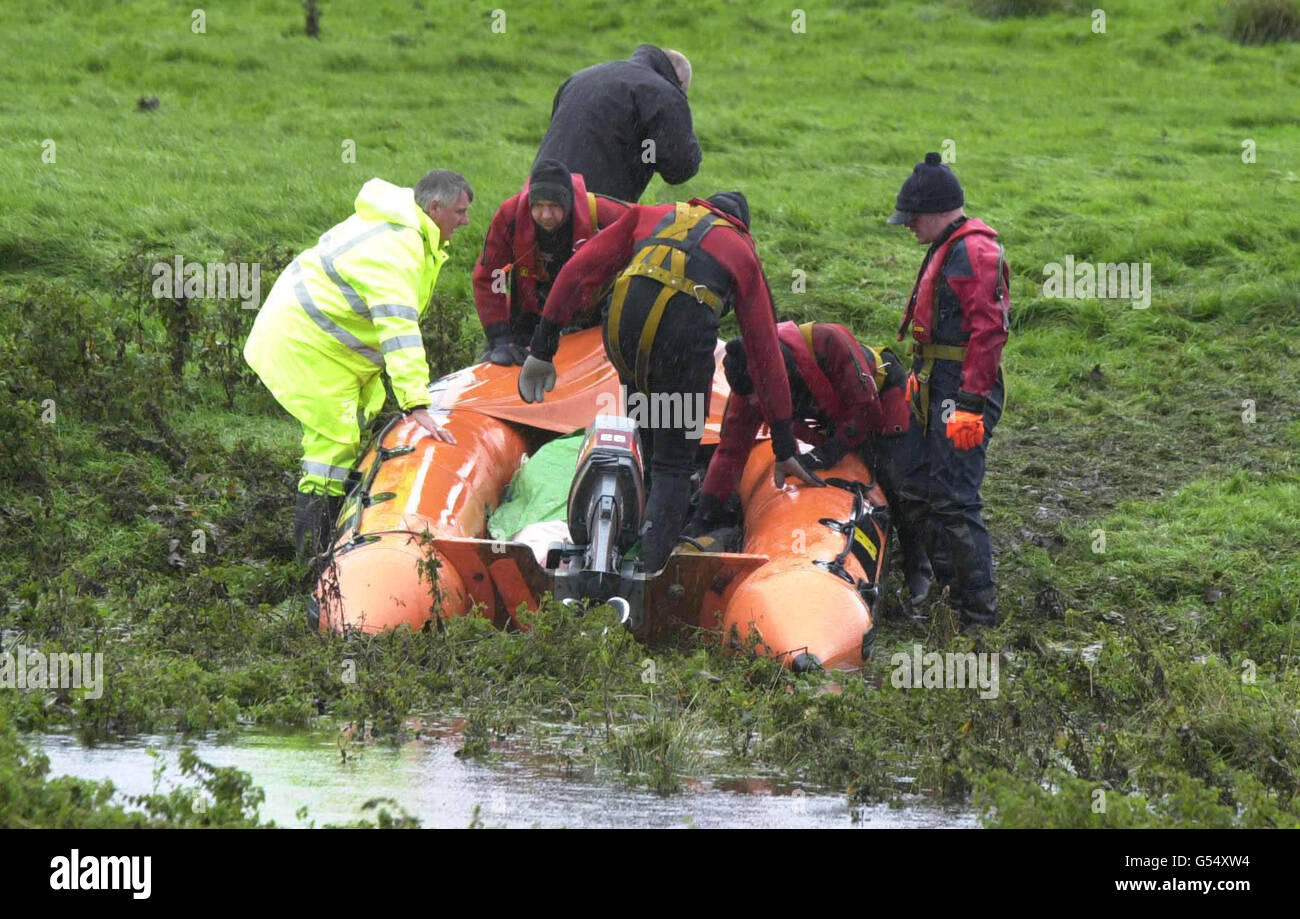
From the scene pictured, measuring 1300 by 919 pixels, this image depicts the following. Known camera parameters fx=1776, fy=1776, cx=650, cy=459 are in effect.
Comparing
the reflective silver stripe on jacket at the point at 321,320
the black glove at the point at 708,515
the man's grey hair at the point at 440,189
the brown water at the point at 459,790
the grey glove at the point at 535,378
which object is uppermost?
the man's grey hair at the point at 440,189

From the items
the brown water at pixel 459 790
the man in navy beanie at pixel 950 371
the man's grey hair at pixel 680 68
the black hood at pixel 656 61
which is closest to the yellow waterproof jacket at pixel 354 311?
the man in navy beanie at pixel 950 371

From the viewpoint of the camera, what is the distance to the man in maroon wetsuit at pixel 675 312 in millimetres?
7078

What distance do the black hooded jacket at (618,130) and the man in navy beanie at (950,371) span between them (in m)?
2.12

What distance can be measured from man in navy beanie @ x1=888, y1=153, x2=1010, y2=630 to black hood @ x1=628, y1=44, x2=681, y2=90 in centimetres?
261

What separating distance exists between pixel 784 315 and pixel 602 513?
20.5ft

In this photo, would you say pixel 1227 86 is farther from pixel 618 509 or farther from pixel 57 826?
pixel 57 826

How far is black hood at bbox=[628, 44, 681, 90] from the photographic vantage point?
9.99m

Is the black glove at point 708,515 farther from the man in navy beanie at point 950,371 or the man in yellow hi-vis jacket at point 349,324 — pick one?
the man in yellow hi-vis jacket at point 349,324

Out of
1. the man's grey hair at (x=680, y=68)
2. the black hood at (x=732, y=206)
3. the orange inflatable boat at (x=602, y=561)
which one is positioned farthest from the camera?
the man's grey hair at (x=680, y=68)

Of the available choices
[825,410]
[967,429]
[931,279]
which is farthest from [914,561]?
[931,279]

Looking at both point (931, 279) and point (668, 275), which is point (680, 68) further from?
point (668, 275)

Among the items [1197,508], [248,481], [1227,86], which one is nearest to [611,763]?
[248,481]

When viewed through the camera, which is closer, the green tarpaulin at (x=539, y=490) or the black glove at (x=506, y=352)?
the green tarpaulin at (x=539, y=490)

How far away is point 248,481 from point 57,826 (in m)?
5.22
